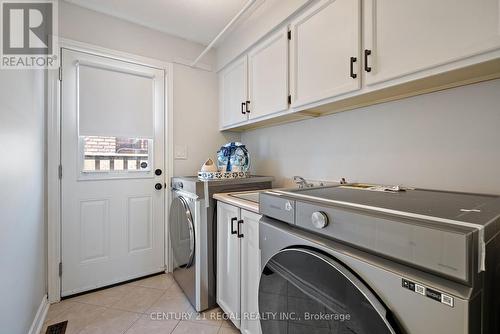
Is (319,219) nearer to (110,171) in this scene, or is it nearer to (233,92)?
(233,92)

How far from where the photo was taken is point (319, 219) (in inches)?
29.8

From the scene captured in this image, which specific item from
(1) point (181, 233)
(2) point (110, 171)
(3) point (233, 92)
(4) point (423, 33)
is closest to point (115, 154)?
(2) point (110, 171)

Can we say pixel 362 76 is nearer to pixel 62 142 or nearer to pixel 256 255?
pixel 256 255

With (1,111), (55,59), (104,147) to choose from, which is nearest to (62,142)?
(104,147)

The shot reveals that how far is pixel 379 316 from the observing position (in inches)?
22.6

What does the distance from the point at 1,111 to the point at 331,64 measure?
5.52ft

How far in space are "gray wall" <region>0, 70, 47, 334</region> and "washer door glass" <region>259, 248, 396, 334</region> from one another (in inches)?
48.6

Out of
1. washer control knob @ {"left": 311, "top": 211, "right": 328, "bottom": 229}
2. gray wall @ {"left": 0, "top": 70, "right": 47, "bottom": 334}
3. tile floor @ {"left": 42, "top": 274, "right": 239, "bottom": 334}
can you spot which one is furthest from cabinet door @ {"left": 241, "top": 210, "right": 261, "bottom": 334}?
gray wall @ {"left": 0, "top": 70, "right": 47, "bottom": 334}

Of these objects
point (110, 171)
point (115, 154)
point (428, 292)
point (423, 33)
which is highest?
point (423, 33)

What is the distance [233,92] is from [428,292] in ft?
6.83

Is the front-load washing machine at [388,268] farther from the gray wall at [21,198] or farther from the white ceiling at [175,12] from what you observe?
the white ceiling at [175,12]

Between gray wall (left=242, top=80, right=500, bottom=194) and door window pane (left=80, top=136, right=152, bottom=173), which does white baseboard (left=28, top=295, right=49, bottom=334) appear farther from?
gray wall (left=242, top=80, right=500, bottom=194)

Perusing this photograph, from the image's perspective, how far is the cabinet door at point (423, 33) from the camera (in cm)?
79

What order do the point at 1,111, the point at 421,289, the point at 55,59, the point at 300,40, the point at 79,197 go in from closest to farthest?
the point at 421,289 < the point at 1,111 < the point at 300,40 < the point at 55,59 < the point at 79,197
